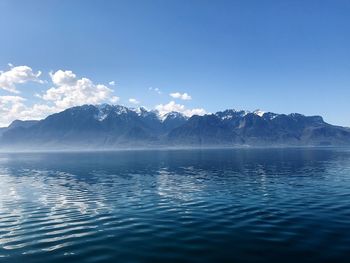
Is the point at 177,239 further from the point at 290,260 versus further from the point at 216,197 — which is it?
the point at 216,197

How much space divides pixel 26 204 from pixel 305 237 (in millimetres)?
37570

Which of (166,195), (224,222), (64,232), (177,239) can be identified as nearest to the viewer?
(177,239)

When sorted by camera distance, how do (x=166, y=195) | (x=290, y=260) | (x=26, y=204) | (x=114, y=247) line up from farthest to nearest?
(x=166, y=195), (x=26, y=204), (x=114, y=247), (x=290, y=260)

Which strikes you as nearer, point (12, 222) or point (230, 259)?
point (230, 259)

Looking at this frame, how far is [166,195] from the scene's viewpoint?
52.6m

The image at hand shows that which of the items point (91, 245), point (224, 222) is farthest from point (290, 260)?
point (91, 245)

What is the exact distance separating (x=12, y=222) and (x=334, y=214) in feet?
119

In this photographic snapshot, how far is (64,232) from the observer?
30.7 meters

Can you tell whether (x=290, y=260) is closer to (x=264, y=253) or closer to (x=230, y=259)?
(x=264, y=253)

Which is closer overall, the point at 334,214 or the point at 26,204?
the point at 334,214

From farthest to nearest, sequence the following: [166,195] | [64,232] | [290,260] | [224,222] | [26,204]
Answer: [166,195] < [26,204] < [224,222] < [64,232] < [290,260]

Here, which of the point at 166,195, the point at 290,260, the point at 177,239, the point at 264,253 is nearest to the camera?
the point at 290,260

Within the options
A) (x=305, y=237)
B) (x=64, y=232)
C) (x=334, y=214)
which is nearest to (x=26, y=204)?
(x=64, y=232)

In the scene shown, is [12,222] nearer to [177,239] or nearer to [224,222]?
[177,239]
